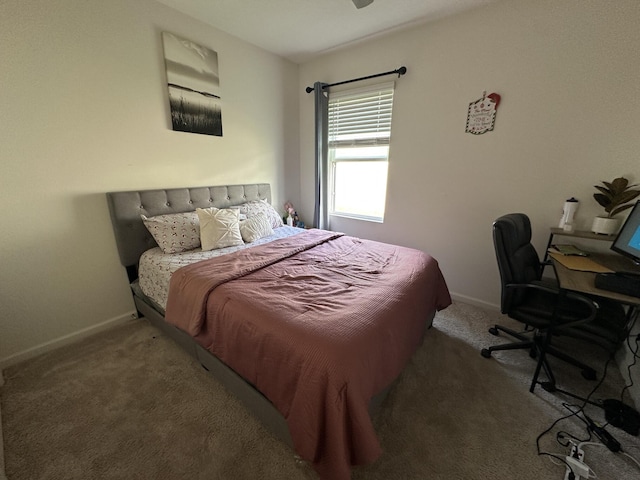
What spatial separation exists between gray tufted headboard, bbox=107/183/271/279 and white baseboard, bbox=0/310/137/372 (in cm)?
43

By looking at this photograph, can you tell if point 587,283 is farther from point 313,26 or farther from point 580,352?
point 313,26

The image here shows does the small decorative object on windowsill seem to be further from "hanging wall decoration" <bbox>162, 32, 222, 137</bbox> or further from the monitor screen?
the monitor screen

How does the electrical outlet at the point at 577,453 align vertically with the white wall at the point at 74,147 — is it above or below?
below

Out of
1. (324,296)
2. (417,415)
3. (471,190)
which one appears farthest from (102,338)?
(471,190)

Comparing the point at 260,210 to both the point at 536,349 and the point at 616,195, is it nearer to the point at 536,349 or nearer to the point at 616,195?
the point at 536,349

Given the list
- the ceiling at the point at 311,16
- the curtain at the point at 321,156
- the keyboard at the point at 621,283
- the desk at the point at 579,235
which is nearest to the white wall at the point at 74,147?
the ceiling at the point at 311,16

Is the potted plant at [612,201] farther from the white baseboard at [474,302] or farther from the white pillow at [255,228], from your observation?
the white pillow at [255,228]

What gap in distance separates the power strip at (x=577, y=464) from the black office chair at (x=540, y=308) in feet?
1.26

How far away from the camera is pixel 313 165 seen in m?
3.52

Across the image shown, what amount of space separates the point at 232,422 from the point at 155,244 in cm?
168

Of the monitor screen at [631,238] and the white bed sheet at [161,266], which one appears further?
the white bed sheet at [161,266]

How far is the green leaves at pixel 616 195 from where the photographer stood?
5.79ft

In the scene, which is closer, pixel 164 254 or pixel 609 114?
pixel 609 114

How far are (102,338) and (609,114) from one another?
427 cm
